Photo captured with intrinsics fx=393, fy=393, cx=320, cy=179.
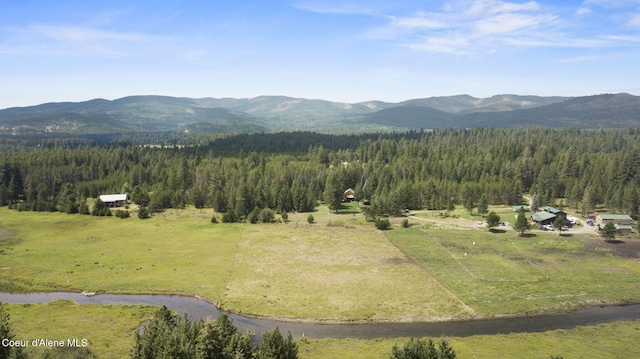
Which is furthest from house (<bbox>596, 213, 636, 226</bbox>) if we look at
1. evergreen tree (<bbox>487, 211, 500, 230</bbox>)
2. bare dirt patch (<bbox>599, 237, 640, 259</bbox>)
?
evergreen tree (<bbox>487, 211, 500, 230</bbox>)

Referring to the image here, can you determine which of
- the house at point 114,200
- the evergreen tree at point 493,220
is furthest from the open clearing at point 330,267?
the house at point 114,200

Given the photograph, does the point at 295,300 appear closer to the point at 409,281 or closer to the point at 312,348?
the point at 312,348

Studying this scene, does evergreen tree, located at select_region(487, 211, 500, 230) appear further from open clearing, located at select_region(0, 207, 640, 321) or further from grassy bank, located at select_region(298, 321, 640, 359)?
grassy bank, located at select_region(298, 321, 640, 359)

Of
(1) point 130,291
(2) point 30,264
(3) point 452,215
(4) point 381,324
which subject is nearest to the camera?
(4) point 381,324

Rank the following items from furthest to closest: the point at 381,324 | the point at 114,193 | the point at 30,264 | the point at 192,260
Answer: the point at 114,193 → the point at 192,260 → the point at 30,264 → the point at 381,324

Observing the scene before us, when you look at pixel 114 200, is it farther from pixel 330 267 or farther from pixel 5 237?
pixel 330 267

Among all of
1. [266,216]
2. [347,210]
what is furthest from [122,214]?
[347,210]

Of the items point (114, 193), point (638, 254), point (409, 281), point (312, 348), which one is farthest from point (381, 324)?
point (114, 193)
